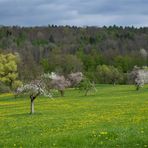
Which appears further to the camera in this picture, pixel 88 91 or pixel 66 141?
pixel 88 91

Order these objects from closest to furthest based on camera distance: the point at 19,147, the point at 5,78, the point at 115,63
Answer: the point at 19,147 → the point at 5,78 → the point at 115,63

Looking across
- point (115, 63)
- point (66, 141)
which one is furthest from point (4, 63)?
point (66, 141)

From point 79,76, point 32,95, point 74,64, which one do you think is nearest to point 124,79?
point 74,64

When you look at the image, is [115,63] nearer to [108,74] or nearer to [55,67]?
[55,67]

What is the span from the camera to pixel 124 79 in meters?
153

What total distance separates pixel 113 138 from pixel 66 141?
2.01 metres

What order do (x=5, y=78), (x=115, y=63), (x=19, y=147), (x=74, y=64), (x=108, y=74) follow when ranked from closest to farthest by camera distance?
(x=19, y=147)
(x=5, y=78)
(x=108, y=74)
(x=74, y=64)
(x=115, y=63)

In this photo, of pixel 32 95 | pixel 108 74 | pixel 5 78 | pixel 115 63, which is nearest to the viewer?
pixel 32 95

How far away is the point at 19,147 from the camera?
745 inches

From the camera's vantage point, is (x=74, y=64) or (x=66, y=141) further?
(x=74, y=64)

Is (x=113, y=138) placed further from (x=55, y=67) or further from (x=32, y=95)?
(x=55, y=67)

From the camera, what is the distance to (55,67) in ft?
589

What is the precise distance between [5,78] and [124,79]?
166 ft

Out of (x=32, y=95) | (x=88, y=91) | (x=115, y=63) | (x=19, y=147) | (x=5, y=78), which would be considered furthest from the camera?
(x=115, y=63)
